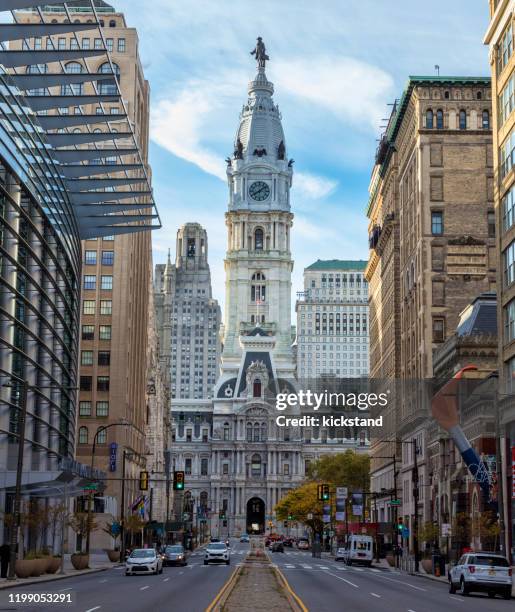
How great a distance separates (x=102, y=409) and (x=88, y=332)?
812 centimetres

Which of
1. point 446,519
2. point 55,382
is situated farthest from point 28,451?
point 446,519

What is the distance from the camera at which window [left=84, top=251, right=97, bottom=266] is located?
106 m

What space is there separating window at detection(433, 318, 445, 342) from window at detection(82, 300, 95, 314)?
3623cm

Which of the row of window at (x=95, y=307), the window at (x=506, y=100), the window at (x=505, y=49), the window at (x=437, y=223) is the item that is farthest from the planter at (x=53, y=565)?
the row of window at (x=95, y=307)

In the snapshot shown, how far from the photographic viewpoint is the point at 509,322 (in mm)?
58656

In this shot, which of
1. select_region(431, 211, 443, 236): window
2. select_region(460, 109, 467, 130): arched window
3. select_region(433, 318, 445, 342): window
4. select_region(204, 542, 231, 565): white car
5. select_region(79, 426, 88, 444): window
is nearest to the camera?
select_region(204, 542, 231, 565): white car

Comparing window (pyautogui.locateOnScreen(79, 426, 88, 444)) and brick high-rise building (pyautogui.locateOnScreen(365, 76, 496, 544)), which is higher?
brick high-rise building (pyautogui.locateOnScreen(365, 76, 496, 544))

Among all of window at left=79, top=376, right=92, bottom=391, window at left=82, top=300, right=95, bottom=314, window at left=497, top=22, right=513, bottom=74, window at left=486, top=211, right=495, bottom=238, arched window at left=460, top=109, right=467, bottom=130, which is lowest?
window at left=79, top=376, right=92, bottom=391

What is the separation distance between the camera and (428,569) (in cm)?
6275

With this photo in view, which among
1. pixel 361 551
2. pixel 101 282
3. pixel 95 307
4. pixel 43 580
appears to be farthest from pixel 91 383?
pixel 43 580

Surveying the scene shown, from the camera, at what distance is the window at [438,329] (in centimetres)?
8881

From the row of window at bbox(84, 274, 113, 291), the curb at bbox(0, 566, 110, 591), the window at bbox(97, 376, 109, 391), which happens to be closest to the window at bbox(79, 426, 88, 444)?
the window at bbox(97, 376, 109, 391)

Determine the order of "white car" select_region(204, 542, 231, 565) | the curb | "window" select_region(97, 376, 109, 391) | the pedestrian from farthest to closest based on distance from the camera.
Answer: "window" select_region(97, 376, 109, 391) < "white car" select_region(204, 542, 231, 565) < the pedestrian < the curb

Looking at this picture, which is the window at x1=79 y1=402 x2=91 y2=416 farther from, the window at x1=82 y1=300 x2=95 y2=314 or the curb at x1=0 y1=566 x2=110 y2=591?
the curb at x1=0 y1=566 x2=110 y2=591
